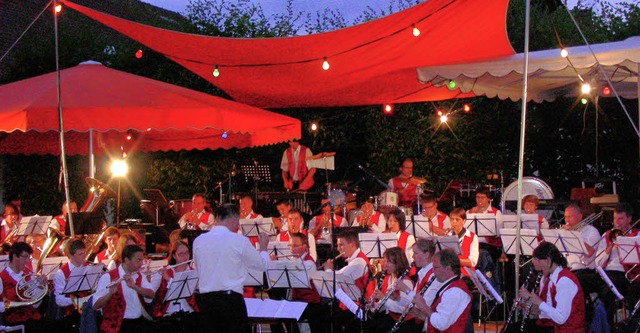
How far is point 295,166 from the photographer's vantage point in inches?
657

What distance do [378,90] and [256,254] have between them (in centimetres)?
621

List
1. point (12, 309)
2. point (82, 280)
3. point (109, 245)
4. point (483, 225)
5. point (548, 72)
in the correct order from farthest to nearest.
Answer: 1. point (548, 72)
2. point (483, 225)
3. point (109, 245)
4. point (12, 309)
5. point (82, 280)

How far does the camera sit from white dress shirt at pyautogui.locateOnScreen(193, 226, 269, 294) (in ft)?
28.1

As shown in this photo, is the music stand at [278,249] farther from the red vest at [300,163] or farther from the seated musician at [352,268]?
the red vest at [300,163]

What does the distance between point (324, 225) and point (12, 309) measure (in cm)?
522

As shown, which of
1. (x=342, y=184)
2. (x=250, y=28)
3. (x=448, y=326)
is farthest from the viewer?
(x=250, y=28)

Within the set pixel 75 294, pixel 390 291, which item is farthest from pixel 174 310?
pixel 390 291

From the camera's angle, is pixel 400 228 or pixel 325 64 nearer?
pixel 325 64

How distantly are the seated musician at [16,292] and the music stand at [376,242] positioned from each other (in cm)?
378

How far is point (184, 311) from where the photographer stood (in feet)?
34.6

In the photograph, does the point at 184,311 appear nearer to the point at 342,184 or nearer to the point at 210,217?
the point at 210,217

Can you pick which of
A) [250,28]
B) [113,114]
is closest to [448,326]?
[113,114]

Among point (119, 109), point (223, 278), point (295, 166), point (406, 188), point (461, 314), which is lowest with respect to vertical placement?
point (461, 314)

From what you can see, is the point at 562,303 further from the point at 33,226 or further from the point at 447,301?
the point at 33,226
